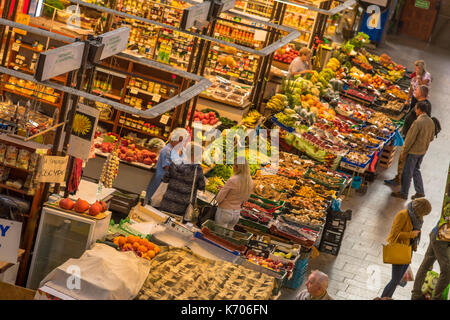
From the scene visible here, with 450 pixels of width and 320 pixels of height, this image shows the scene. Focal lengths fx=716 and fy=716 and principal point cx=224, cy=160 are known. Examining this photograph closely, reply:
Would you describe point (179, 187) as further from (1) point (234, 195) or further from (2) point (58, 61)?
(2) point (58, 61)

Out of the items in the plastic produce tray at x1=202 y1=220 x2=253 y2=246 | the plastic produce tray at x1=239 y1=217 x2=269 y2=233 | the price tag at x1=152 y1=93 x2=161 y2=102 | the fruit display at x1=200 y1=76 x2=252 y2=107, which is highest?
the fruit display at x1=200 y1=76 x2=252 y2=107

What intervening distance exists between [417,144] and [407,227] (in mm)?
3961

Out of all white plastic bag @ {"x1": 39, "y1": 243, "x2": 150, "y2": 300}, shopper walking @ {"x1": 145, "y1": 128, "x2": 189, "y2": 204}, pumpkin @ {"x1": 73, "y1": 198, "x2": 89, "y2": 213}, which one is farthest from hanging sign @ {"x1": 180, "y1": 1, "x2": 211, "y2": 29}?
white plastic bag @ {"x1": 39, "y1": 243, "x2": 150, "y2": 300}

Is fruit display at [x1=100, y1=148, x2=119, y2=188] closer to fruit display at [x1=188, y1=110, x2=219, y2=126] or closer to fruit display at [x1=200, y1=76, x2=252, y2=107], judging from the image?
fruit display at [x1=188, y1=110, x2=219, y2=126]

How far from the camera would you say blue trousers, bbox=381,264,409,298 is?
8.51m

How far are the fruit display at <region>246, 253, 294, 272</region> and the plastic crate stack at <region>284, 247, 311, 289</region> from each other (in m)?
0.53

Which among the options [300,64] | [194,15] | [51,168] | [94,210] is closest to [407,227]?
[194,15]

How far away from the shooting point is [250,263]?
7.63m

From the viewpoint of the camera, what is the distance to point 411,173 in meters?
12.2

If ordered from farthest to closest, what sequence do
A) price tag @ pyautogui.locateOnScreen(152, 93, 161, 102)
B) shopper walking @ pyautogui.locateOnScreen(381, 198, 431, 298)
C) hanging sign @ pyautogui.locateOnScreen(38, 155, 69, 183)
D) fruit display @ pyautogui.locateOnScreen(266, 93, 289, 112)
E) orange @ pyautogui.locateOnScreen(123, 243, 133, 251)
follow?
1. fruit display @ pyautogui.locateOnScreen(266, 93, 289, 112)
2. price tag @ pyautogui.locateOnScreen(152, 93, 161, 102)
3. shopper walking @ pyautogui.locateOnScreen(381, 198, 431, 298)
4. orange @ pyautogui.locateOnScreen(123, 243, 133, 251)
5. hanging sign @ pyautogui.locateOnScreen(38, 155, 69, 183)

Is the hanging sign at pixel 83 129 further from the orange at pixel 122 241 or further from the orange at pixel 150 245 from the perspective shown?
the orange at pixel 150 245

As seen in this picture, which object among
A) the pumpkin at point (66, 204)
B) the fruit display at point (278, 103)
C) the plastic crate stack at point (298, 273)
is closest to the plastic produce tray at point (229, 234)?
the plastic crate stack at point (298, 273)

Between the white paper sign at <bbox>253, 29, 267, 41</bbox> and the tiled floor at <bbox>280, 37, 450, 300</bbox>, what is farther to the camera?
the white paper sign at <bbox>253, 29, 267, 41</bbox>
